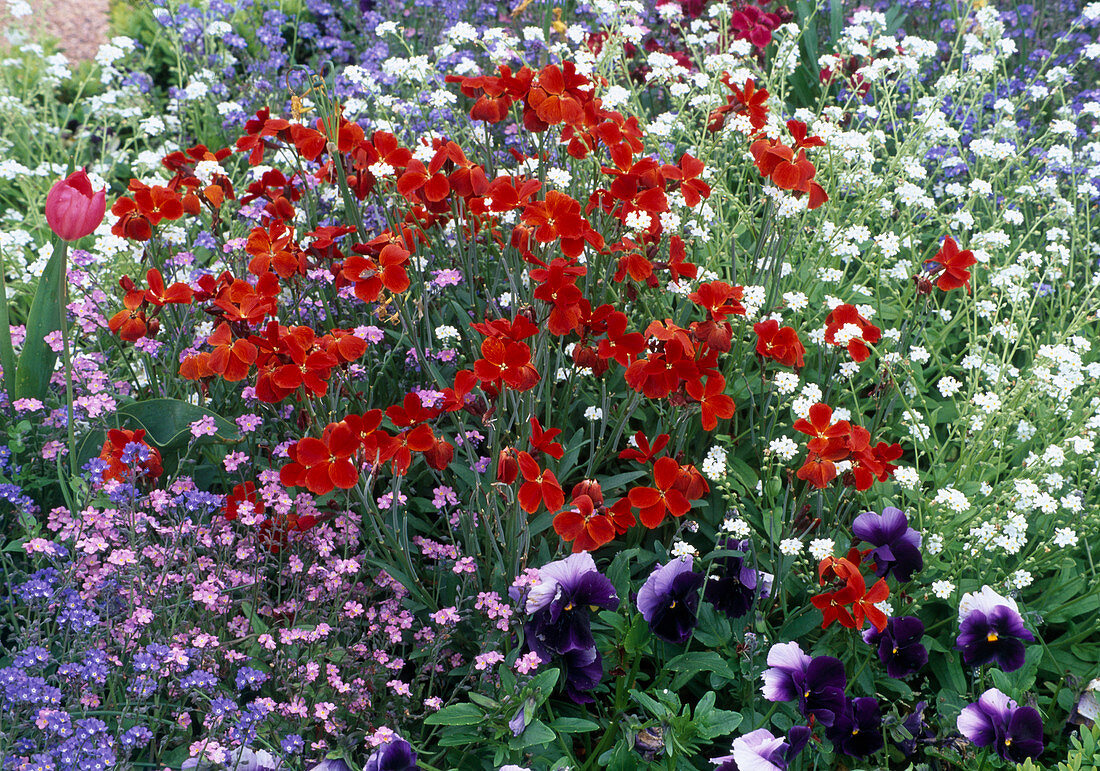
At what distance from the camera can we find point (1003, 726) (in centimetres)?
182

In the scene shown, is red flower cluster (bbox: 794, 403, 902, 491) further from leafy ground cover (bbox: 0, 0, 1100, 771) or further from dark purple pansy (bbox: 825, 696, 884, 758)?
dark purple pansy (bbox: 825, 696, 884, 758)

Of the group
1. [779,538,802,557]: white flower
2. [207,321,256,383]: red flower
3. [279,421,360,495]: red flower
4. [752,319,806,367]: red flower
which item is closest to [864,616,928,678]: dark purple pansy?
[779,538,802,557]: white flower

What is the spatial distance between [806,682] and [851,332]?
0.75 meters

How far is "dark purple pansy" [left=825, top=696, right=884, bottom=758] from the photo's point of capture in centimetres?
180

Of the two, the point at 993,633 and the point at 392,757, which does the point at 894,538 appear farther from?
the point at 392,757

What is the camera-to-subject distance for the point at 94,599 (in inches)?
77.3

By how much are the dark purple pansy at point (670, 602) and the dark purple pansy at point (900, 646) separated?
1.25 feet

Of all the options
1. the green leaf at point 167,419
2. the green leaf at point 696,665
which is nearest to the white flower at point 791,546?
the green leaf at point 696,665

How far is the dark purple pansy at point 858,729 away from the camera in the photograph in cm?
180

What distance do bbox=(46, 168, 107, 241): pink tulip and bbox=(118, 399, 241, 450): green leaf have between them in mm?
463

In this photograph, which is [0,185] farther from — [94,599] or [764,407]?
[764,407]

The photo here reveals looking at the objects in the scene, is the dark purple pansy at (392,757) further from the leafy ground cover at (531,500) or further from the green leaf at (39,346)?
the green leaf at (39,346)

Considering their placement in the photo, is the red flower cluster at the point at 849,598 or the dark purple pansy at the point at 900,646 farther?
the dark purple pansy at the point at 900,646

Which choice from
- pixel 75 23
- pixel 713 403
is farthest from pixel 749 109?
pixel 75 23
